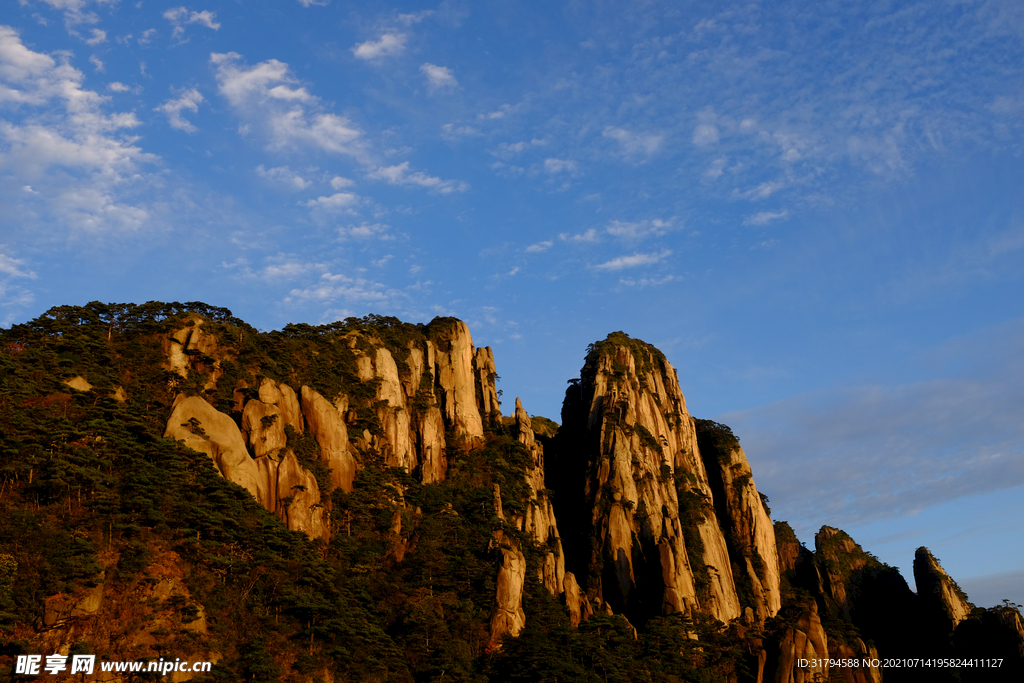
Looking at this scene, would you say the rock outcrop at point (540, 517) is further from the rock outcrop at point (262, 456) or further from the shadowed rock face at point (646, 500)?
the rock outcrop at point (262, 456)

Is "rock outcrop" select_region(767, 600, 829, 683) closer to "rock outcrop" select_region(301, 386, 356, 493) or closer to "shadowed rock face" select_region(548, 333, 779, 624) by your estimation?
"shadowed rock face" select_region(548, 333, 779, 624)

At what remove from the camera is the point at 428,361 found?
92875 millimetres

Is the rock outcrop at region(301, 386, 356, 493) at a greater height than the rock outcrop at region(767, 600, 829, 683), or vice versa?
the rock outcrop at region(301, 386, 356, 493)

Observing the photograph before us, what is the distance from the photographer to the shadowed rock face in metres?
85.8

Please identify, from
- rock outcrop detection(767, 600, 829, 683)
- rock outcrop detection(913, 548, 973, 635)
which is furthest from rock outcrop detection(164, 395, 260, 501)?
rock outcrop detection(913, 548, 973, 635)

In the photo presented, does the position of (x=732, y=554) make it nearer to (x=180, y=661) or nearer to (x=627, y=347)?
(x=627, y=347)

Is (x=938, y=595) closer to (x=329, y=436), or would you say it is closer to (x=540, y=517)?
(x=540, y=517)

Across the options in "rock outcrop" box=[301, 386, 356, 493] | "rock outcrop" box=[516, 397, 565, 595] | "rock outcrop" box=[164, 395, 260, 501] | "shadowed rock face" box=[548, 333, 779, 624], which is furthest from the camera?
"shadowed rock face" box=[548, 333, 779, 624]

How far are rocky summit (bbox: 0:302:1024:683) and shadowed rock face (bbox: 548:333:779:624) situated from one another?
0.29 metres

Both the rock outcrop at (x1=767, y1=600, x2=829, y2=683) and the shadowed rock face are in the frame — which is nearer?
the rock outcrop at (x1=767, y1=600, x2=829, y2=683)

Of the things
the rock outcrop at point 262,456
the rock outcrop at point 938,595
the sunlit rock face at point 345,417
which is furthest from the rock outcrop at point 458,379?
the rock outcrop at point 938,595

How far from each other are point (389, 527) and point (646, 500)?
32794 mm

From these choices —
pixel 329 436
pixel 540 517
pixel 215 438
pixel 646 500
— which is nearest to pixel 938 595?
pixel 646 500

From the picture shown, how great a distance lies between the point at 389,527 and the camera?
7081 centimetres
